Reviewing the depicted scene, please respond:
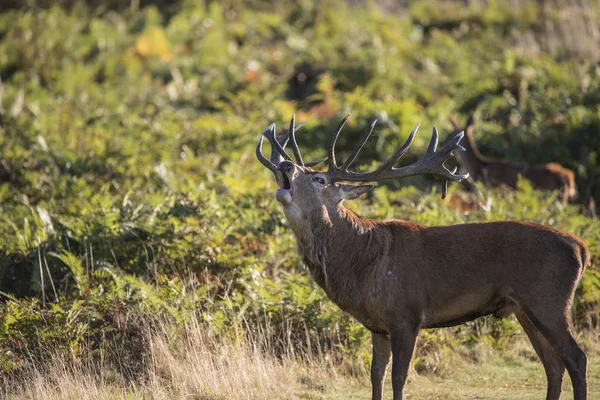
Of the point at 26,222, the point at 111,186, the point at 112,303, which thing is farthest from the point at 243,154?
the point at 112,303

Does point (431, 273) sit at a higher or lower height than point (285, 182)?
lower

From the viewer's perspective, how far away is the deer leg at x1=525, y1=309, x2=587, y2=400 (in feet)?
22.2

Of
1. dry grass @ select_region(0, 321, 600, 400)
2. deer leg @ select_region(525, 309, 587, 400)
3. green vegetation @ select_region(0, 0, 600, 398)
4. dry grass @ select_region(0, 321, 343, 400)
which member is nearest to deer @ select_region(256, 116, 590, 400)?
deer leg @ select_region(525, 309, 587, 400)

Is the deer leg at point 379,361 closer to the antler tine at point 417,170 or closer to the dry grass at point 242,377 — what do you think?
the dry grass at point 242,377

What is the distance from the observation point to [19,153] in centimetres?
1366

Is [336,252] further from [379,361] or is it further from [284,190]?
[379,361]

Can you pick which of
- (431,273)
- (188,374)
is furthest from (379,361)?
(188,374)

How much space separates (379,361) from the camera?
7227mm

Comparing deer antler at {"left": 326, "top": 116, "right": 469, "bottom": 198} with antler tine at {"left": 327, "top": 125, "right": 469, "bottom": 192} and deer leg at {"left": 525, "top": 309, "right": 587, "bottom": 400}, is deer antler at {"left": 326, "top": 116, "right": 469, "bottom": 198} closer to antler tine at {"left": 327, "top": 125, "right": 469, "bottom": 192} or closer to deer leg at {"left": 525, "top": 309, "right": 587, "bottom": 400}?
antler tine at {"left": 327, "top": 125, "right": 469, "bottom": 192}

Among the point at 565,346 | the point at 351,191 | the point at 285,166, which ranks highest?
the point at 285,166

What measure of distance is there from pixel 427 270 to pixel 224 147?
27.6 feet

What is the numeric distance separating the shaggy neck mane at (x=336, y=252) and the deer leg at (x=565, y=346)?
1.54 m

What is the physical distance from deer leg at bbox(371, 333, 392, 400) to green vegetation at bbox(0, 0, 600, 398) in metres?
1.39

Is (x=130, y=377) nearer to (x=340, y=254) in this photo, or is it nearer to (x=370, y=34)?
(x=340, y=254)
